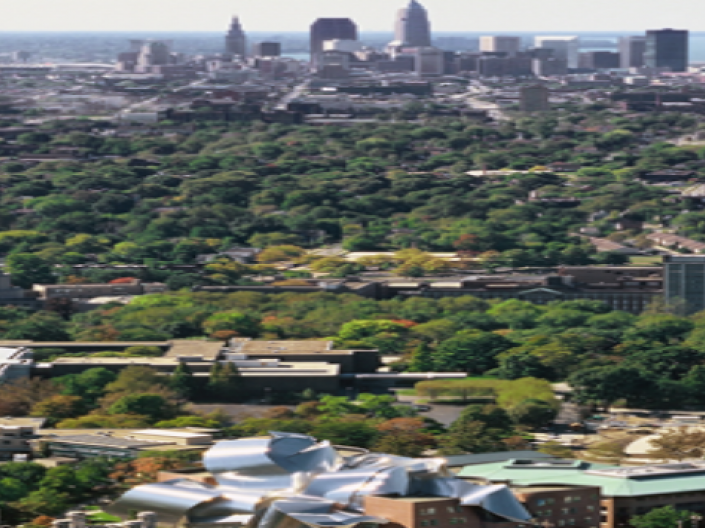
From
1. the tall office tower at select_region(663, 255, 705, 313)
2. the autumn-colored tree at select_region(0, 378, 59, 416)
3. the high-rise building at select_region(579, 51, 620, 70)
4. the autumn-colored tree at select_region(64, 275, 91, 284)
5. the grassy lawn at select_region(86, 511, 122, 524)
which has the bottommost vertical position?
the high-rise building at select_region(579, 51, 620, 70)

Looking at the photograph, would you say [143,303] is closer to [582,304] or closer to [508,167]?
[582,304]

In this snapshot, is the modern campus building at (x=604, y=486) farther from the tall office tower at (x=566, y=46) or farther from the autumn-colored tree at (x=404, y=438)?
the tall office tower at (x=566, y=46)

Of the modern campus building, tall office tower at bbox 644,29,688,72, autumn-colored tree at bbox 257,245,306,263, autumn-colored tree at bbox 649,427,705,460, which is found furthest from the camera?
tall office tower at bbox 644,29,688,72

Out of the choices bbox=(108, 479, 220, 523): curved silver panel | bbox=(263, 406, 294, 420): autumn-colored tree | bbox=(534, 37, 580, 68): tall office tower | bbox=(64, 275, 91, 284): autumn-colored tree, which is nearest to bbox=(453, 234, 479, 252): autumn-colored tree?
bbox=(64, 275, 91, 284): autumn-colored tree

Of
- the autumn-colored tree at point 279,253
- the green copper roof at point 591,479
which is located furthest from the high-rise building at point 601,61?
the green copper roof at point 591,479

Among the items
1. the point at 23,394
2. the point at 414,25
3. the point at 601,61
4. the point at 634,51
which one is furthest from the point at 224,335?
the point at 414,25

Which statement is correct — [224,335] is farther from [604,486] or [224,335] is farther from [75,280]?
[604,486]

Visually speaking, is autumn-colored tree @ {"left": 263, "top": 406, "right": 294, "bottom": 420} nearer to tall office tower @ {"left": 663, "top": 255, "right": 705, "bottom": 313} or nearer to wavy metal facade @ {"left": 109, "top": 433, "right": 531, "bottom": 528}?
wavy metal facade @ {"left": 109, "top": 433, "right": 531, "bottom": 528}
